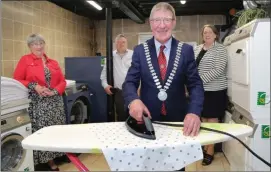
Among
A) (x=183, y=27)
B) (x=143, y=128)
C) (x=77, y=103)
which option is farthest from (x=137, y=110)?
(x=183, y=27)

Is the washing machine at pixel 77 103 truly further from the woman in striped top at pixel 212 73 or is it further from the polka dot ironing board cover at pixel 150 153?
the polka dot ironing board cover at pixel 150 153

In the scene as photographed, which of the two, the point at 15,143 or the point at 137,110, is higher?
the point at 137,110

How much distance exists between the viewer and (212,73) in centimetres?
253

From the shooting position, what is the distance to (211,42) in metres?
2.60

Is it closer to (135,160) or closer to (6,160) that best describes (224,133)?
(135,160)

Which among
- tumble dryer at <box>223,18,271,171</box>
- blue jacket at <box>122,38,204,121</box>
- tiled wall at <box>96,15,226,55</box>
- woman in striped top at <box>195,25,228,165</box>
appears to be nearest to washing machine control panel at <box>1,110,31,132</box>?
blue jacket at <box>122,38,204,121</box>

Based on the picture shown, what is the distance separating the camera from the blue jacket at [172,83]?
4.22ft

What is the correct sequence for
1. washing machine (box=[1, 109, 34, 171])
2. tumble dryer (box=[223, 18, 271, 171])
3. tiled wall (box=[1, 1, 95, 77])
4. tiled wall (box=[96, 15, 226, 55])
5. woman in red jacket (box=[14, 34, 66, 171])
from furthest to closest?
tiled wall (box=[96, 15, 226, 55]) → tiled wall (box=[1, 1, 95, 77]) → woman in red jacket (box=[14, 34, 66, 171]) → washing machine (box=[1, 109, 34, 171]) → tumble dryer (box=[223, 18, 271, 171])

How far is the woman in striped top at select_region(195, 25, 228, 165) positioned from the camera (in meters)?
2.53

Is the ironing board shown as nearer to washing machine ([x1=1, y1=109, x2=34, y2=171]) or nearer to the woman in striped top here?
washing machine ([x1=1, y1=109, x2=34, y2=171])

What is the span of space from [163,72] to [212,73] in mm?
1371

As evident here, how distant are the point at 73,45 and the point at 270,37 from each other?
432 centimetres

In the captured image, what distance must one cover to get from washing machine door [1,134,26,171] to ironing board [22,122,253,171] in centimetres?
112

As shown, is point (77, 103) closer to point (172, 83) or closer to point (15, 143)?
point (15, 143)
